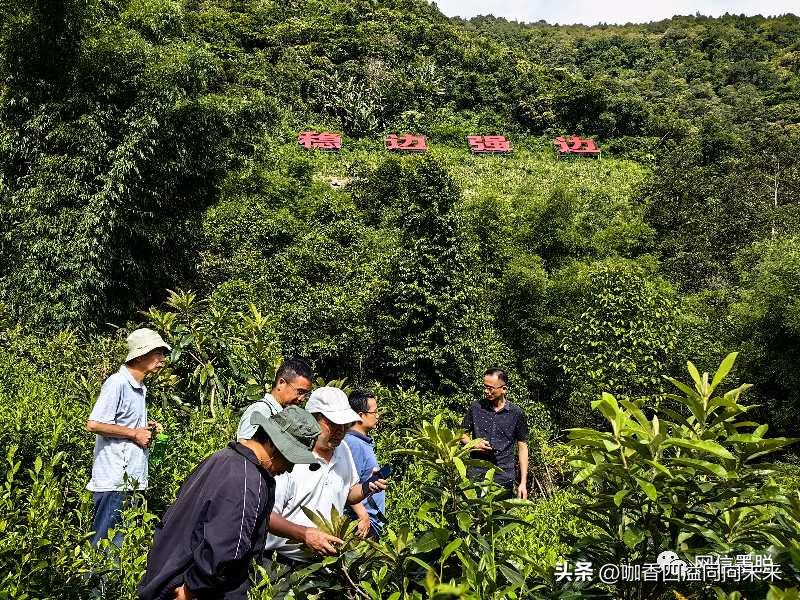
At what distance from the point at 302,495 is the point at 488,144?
4494cm

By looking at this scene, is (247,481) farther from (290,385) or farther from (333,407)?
(290,385)

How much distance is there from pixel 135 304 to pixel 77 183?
7.76 ft

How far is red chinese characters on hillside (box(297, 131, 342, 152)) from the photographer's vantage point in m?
40.2

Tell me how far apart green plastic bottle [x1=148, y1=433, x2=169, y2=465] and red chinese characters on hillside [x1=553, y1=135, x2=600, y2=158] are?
45.3 meters

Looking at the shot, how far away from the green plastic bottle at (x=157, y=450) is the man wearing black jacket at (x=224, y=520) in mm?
1652

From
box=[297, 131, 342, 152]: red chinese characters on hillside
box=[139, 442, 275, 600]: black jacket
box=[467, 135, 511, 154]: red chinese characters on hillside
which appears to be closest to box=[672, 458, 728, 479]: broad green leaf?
box=[139, 442, 275, 600]: black jacket

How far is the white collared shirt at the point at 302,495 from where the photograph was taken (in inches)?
94.7

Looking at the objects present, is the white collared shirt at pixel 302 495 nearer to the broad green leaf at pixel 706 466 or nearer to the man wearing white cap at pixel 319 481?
the man wearing white cap at pixel 319 481

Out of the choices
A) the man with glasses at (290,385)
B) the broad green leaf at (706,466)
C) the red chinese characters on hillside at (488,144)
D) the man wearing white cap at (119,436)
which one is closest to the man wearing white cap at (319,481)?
the man with glasses at (290,385)

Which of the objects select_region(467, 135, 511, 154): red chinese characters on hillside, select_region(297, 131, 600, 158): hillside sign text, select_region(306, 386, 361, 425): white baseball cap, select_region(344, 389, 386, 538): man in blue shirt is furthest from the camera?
select_region(467, 135, 511, 154): red chinese characters on hillside

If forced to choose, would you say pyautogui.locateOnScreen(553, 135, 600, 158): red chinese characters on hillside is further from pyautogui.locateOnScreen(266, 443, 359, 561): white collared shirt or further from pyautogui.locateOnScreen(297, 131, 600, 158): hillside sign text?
pyautogui.locateOnScreen(266, 443, 359, 561): white collared shirt

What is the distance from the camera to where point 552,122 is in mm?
49469

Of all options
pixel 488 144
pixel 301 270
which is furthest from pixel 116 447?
pixel 488 144

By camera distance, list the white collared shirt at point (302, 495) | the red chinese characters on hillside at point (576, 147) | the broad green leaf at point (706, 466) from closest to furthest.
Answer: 1. the broad green leaf at point (706, 466)
2. the white collared shirt at point (302, 495)
3. the red chinese characters on hillside at point (576, 147)
